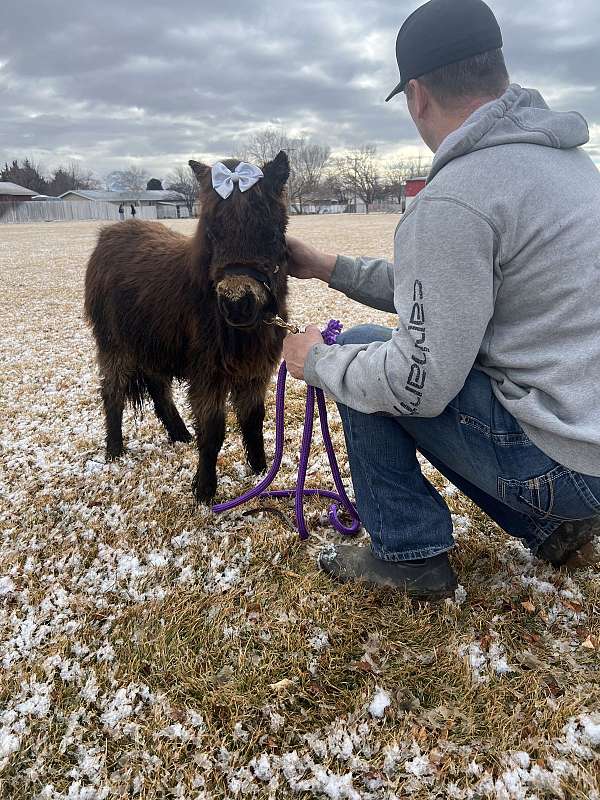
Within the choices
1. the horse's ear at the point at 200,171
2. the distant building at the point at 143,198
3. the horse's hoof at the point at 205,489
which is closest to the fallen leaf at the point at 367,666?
the horse's hoof at the point at 205,489

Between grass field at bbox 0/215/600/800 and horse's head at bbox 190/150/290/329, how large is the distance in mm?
1134

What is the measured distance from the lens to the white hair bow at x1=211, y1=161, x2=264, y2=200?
7.39ft

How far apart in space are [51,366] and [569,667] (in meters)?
5.27

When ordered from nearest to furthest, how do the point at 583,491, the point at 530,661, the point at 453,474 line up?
the point at 583,491 < the point at 530,661 < the point at 453,474

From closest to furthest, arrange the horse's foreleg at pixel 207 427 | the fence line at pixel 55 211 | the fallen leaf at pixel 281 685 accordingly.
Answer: the fallen leaf at pixel 281 685, the horse's foreleg at pixel 207 427, the fence line at pixel 55 211

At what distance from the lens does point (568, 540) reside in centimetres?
214

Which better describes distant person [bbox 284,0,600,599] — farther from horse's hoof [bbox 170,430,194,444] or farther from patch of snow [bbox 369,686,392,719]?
horse's hoof [bbox 170,430,194,444]

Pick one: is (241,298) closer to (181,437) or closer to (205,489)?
(205,489)

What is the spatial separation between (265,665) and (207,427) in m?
1.30

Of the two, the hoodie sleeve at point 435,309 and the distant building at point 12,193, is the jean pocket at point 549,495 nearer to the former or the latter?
the hoodie sleeve at point 435,309

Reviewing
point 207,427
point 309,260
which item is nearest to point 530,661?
point 207,427

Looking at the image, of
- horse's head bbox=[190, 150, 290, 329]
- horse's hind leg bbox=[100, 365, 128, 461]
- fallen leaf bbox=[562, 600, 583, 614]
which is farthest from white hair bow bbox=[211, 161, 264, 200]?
fallen leaf bbox=[562, 600, 583, 614]

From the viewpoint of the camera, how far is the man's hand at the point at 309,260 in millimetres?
2604

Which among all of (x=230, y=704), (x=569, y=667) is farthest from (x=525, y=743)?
(x=230, y=704)
